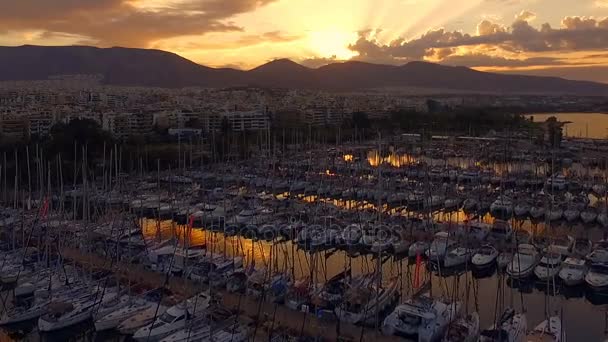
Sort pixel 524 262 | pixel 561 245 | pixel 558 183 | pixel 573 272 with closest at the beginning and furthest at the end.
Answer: pixel 573 272 < pixel 524 262 < pixel 561 245 < pixel 558 183

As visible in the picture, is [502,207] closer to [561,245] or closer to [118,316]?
[561,245]

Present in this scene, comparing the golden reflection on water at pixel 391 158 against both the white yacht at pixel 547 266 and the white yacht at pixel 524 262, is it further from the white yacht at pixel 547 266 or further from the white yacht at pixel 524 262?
the white yacht at pixel 547 266

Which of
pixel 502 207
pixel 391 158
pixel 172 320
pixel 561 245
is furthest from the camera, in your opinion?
pixel 391 158

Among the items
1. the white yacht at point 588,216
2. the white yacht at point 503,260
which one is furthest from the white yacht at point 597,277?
the white yacht at point 588,216

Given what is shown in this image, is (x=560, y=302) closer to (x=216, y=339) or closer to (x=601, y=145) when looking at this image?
(x=216, y=339)

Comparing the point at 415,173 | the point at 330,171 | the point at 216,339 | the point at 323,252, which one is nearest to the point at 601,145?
the point at 415,173

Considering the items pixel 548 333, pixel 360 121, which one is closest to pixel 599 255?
pixel 548 333
